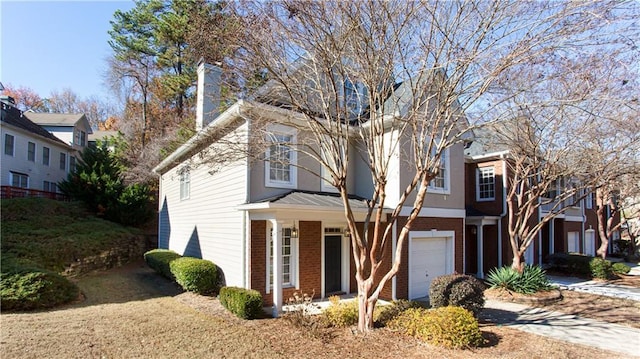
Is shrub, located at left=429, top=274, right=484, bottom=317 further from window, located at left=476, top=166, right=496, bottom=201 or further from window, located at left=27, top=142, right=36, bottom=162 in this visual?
window, located at left=27, top=142, right=36, bottom=162

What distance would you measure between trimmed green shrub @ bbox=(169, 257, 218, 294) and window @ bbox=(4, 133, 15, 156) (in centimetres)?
2042

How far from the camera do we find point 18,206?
1788 centimetres

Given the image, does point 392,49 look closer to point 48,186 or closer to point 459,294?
point 459,294

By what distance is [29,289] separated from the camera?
8859 mm

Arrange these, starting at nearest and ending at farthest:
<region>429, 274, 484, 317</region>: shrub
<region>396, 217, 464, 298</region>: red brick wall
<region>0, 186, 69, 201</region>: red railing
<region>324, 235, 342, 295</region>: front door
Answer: <region>429, 274, 484, 317</region>: shrub, <region>324, 235, 342, 295</region>: front door, <region>396, 217, 464, 298</region>: red brick wall, <region>0, 186, 69, 201</region>: red railing

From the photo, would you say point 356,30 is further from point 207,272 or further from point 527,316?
point 527,316

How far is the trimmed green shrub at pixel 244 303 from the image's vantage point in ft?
28.5

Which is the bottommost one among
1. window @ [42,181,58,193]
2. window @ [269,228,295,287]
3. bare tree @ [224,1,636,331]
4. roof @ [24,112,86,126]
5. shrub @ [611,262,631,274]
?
shrub @ [611,262,631,274]

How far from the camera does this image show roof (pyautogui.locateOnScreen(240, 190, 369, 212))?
9102 mm

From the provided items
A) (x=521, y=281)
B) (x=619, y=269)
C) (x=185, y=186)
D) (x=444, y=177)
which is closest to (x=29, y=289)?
(x=185, y=186)

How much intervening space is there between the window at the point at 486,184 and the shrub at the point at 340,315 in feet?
38.8

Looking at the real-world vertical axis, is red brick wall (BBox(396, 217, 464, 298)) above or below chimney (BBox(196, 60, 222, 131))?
below

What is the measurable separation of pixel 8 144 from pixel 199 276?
21685 millimetres

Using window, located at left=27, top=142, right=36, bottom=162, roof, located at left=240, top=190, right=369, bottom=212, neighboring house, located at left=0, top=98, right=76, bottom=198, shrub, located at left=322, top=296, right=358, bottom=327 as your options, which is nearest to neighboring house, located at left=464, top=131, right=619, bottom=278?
roof, located at left=240, top=190, right=369, bottom=212
